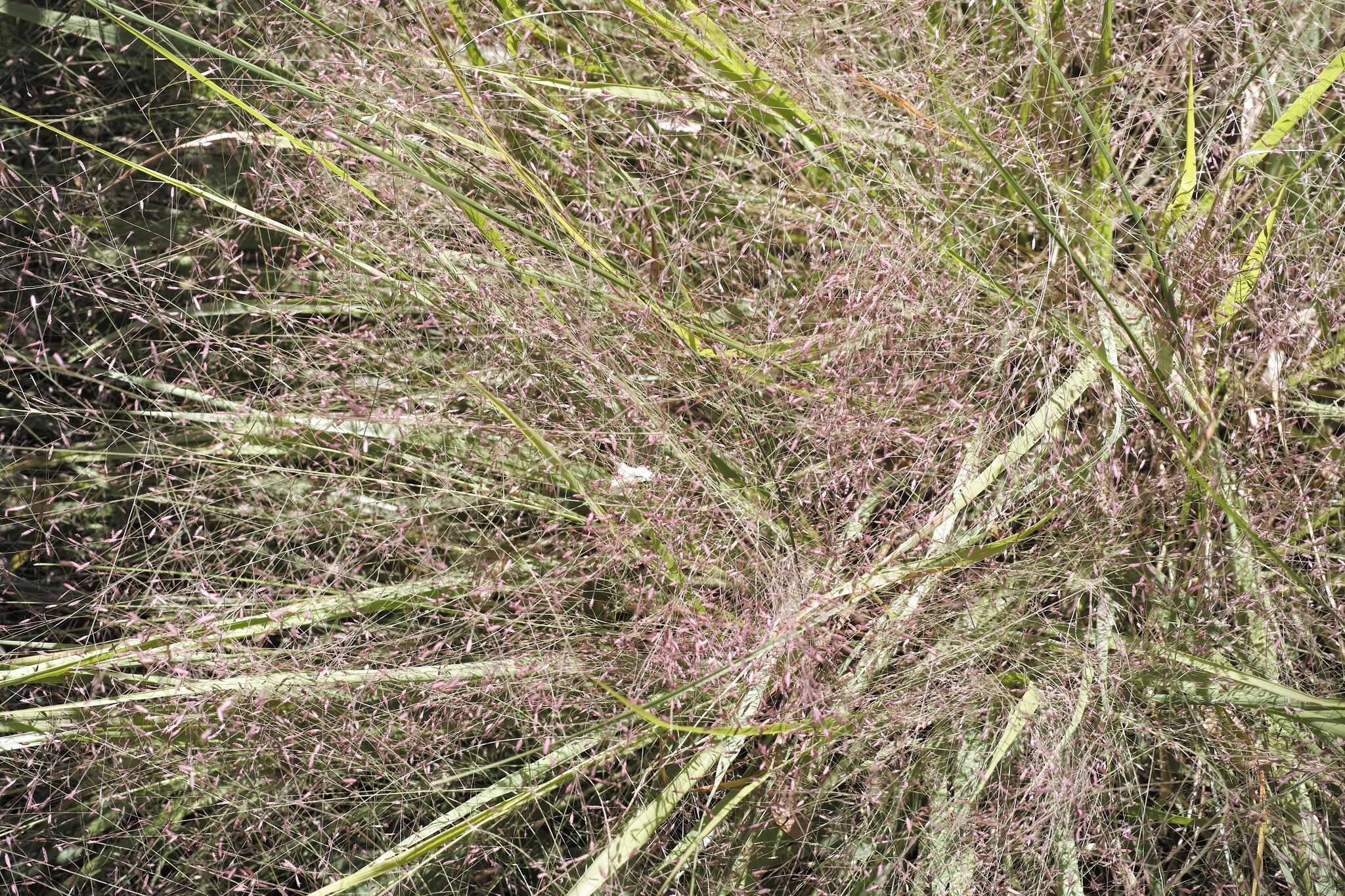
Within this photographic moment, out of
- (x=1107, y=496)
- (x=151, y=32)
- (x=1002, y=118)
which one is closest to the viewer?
(x=1107, y=496)

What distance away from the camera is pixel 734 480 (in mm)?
1691

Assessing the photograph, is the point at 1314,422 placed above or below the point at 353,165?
above

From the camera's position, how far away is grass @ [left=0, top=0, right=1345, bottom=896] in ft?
5.06

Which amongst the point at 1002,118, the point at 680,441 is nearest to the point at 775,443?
the point at 680,441

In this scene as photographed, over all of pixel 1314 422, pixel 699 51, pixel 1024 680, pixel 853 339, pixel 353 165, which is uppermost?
pixel 699 51

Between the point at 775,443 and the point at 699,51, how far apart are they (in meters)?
0.64

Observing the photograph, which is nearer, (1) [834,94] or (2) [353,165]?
(1) [834,94]

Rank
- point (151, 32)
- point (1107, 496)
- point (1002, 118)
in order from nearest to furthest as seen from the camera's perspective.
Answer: point (1107, 496)
point (1002, 118)
point (151, 32)

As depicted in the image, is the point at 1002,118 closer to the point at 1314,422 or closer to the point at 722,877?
the point at 1314,422

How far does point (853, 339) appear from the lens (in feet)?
5.33

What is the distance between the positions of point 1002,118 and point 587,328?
0.76 m

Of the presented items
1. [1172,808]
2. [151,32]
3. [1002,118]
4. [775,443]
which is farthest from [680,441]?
[151,32]

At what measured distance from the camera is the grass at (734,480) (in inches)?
60.7

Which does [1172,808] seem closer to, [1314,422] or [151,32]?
[1314,422]
